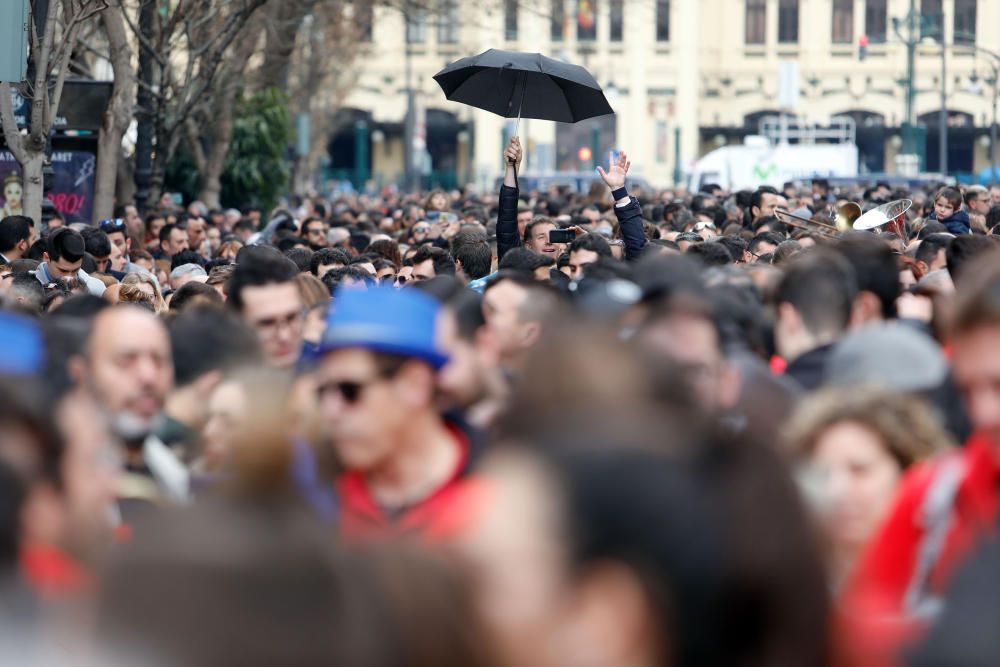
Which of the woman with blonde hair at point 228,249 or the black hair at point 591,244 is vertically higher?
the black hair at point 591,244

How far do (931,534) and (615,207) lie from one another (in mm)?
7278

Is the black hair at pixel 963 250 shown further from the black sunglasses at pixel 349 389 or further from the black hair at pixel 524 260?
the black sunglasses at pixel 349 389

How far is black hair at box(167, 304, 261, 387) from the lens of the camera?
16.5ft

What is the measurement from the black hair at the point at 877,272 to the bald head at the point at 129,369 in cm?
233

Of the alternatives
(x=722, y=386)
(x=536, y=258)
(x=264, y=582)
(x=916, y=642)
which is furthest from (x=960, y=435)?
(x=536, y=258)

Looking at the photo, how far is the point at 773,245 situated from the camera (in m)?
12.1

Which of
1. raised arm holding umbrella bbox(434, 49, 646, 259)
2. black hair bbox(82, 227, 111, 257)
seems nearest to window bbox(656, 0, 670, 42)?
raised arm holding umbrella bbox(434, 49, 646, 259)

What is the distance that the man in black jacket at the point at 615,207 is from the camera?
10352 millimetres

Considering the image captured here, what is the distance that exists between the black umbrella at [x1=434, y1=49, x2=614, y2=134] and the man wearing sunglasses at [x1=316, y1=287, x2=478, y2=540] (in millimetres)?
9038

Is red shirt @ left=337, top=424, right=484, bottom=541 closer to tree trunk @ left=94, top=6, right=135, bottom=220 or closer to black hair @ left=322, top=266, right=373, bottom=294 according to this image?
black hair @ left=322, top=266, right=373, bottom=294

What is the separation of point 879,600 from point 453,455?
1.03m

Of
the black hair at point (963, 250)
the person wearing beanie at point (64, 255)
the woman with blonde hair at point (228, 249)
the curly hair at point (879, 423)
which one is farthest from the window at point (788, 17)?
the curly hair at point (879, 423)

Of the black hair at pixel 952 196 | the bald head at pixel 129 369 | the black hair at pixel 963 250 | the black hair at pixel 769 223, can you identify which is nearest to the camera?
the bald head at pixel 129 369

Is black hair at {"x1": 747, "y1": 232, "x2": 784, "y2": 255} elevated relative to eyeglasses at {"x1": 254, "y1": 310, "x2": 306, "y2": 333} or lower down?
elevated
